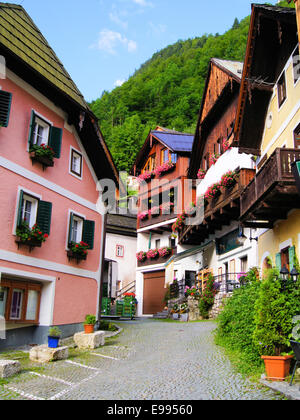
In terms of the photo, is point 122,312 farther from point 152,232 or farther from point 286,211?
point 286,211

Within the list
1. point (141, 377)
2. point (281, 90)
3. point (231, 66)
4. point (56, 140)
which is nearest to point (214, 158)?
point (231, 66)

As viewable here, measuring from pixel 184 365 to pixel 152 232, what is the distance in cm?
2366

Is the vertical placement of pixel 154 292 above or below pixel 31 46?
below

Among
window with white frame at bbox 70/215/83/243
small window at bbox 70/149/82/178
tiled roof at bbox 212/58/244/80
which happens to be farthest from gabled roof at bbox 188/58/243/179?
window with white frame at bbox 70/215/83/243

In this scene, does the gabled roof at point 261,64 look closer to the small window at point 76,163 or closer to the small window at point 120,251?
the small window at point 76,163

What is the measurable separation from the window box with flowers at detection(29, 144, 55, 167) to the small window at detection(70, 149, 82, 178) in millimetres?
2030

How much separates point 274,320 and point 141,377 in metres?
2.98

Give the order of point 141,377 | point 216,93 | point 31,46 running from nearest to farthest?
point 141,377 < point 31,46 < point 216,93

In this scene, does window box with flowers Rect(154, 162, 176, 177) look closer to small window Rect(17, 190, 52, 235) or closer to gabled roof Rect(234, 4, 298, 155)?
gabled roof Rect(234, 4, 298, 155)

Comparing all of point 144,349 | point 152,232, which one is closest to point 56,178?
point 144,349

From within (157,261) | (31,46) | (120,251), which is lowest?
(157,261)

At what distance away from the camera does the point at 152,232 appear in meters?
34.0

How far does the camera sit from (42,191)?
14188 millimetres

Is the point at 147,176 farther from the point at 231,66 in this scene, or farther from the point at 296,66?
the point at 296,66
